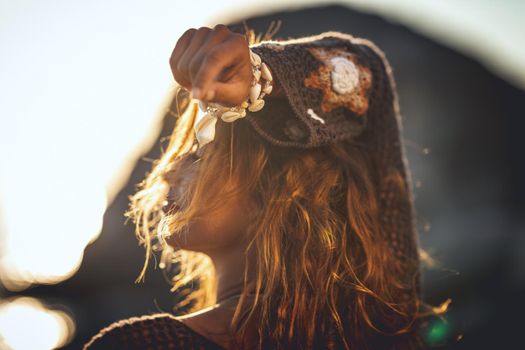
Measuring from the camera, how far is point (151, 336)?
139 cm

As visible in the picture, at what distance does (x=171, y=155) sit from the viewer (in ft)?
6.12

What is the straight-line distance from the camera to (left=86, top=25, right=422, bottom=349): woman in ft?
4.91

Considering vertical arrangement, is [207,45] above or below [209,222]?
above

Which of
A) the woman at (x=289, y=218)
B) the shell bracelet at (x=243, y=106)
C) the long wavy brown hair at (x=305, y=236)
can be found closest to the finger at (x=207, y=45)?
the shell bracelet at (x=243, y=106)

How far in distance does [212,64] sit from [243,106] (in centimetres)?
23

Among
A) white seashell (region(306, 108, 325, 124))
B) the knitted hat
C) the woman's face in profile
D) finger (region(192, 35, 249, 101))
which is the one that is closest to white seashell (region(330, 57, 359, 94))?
the knitted hat

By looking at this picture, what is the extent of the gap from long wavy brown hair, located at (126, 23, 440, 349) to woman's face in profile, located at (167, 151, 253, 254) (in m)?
0.02

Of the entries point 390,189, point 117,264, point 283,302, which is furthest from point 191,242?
point 117,264

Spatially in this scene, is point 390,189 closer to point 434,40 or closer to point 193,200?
point 193,200

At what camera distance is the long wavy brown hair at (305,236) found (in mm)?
1567

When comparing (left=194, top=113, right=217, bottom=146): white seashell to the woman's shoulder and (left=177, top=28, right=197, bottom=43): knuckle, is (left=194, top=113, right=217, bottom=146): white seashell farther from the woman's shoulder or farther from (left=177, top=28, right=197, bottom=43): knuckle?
the woman's shoulder

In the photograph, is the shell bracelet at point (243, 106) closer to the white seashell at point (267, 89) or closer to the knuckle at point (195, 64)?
the white seashell at point (267, 89)

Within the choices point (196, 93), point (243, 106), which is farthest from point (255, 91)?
point (196, 93)

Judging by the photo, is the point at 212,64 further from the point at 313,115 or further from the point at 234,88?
the point at 313,115
